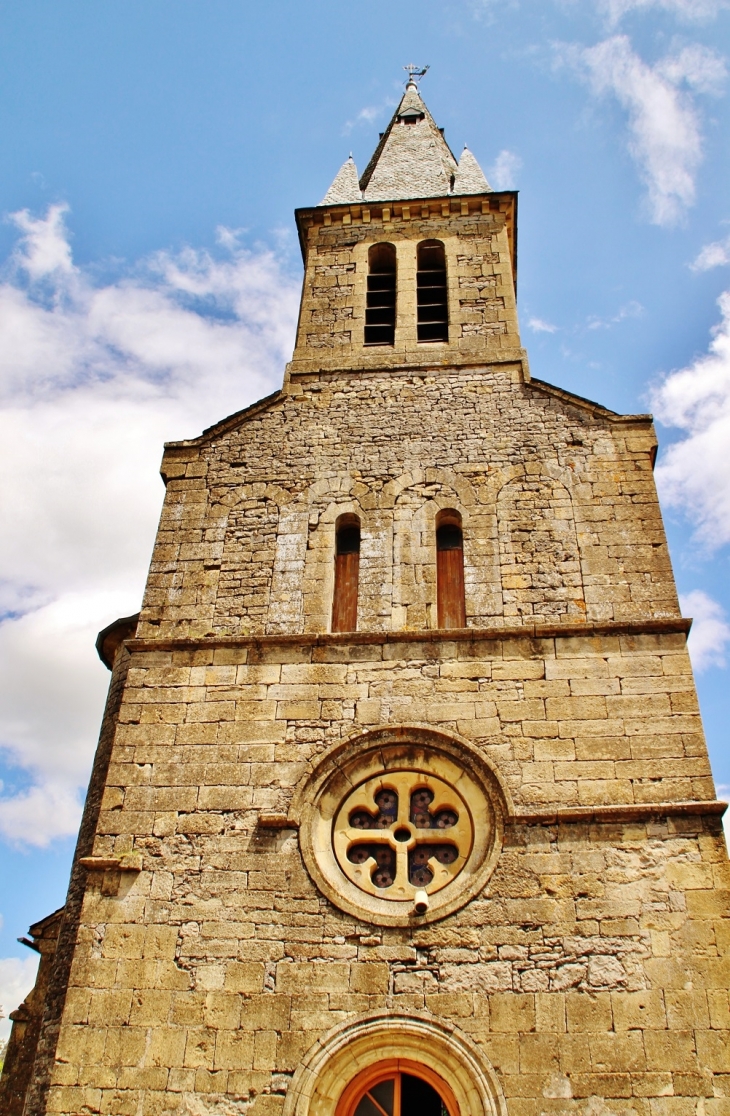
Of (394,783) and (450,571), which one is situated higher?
(450,571)

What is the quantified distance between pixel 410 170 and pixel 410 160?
73 centimetres

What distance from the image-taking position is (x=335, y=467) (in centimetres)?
1013

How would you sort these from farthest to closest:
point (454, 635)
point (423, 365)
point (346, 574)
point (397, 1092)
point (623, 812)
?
1. point (423, 365)
2. point (346, 574)
3. point (454, 635)
4. point (623, 812)
5. point (397, 1092)

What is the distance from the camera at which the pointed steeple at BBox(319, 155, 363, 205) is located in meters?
13.8

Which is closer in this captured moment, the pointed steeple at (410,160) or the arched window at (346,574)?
the arched window at (346,574)

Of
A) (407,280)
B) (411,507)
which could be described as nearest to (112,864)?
(411,507)

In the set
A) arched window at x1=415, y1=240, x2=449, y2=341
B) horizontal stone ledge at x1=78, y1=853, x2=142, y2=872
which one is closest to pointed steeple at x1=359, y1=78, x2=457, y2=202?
arched window at x1=415, y1=240, x2=449, y2=341

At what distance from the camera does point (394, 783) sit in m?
7.91

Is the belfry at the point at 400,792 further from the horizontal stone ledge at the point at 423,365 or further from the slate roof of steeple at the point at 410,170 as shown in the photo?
the slate roof of steeple at the point at 410,170

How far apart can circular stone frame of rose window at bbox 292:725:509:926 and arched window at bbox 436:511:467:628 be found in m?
1.41

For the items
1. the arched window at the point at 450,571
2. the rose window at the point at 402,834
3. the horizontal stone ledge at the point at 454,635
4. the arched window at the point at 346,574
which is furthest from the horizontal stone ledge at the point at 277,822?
the arched window at the point at 450,571

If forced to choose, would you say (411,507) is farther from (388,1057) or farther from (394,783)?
(388,1057)

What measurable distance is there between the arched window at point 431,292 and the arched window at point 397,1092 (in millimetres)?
8401

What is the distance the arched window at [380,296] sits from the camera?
1209cm
